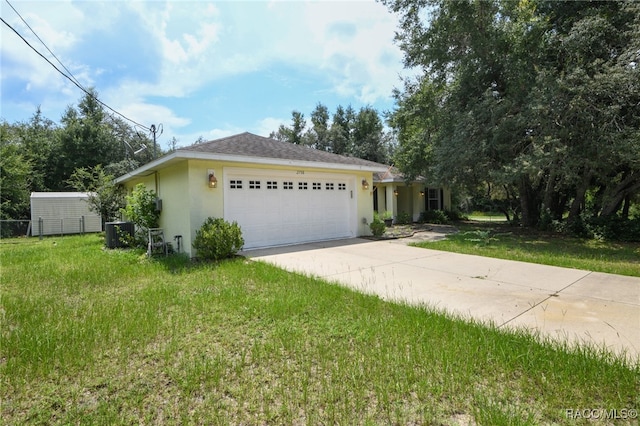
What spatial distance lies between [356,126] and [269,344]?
30187mm

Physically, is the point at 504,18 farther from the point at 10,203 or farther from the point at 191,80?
the point at 10,203

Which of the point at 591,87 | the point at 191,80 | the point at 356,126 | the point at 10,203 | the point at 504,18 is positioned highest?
the point at 356,126

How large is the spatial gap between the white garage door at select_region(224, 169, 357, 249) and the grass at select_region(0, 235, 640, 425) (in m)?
4.39

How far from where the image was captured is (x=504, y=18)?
11031 mm

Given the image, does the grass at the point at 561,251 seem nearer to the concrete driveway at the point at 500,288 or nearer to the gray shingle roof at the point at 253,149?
the concrete driveway at the point at 500,288

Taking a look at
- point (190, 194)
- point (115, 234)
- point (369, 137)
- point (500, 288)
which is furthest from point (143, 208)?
point (369, 137)

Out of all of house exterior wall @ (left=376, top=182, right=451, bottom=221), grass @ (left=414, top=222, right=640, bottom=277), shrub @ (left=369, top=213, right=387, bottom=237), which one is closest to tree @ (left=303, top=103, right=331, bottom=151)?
house exterior wall @ (left=376, top=182, right=451, bottom=221)

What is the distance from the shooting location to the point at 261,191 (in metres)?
9.00

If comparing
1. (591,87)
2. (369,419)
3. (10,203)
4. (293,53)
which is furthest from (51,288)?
(10,203)

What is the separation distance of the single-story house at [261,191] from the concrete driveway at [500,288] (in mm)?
1518

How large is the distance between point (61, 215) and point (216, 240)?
13.7 meters

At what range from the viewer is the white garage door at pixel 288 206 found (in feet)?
28.2

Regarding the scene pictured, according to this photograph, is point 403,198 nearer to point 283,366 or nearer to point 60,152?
point 283,366

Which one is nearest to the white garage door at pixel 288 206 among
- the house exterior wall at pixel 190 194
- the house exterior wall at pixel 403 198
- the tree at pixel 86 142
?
the house exterior wall at pixel 190 194
